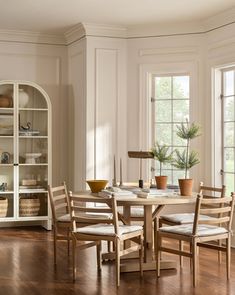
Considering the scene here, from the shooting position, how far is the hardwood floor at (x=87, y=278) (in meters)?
4.58

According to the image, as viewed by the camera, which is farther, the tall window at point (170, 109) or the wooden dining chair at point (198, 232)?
the tall window at point (170, 109)

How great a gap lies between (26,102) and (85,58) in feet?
3.40

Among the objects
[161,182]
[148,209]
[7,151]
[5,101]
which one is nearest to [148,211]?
[148,209]

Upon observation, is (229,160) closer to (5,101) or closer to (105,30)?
(105,30)

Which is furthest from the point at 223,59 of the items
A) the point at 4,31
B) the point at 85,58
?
the point at 4,31

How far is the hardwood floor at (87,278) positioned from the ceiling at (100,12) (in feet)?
9.39

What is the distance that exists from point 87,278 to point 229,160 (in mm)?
2720

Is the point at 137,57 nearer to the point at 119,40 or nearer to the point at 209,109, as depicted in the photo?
the point at 119,40

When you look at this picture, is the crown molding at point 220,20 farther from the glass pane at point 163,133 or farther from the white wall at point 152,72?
the glass pane at point 163,133

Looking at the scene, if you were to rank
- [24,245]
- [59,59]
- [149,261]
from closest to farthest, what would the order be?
1. [149,261]
2. [24,245]
3. [59,59]

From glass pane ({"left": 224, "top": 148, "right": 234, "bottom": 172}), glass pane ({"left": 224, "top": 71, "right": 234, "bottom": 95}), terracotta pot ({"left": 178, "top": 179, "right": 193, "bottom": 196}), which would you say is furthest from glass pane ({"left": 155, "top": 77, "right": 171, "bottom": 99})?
terracotta pot ({"left": 178, "top": 179, "right": 193, "bottom": 196})

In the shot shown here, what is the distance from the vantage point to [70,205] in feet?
16.2

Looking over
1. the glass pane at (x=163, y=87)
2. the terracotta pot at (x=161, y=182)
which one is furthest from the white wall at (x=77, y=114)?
the terracotta pot at (x=161, y=182)

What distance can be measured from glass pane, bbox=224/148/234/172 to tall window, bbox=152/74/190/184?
0.69 metres
